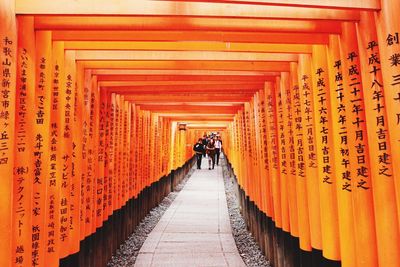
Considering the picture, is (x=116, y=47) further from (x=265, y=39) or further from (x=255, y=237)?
(x=255, y=237)

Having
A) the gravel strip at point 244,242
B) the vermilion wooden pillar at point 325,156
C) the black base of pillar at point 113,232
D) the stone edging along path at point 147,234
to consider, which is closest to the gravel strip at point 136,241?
the stone edging along path at point 147,234

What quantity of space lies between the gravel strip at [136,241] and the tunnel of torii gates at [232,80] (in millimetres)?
1613

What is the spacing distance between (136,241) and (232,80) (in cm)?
463

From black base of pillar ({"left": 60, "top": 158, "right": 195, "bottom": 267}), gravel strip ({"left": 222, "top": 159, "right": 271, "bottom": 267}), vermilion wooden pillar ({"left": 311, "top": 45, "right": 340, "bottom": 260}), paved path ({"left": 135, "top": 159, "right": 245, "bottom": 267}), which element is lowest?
gravel strip ({"left": 222, "top": 159, "right": 271, "bottom": 267})

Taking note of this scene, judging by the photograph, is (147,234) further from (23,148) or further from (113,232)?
(23,148)

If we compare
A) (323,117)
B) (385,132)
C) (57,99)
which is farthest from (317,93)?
(57,99)

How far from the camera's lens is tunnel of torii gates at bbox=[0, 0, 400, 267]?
2.50 metres

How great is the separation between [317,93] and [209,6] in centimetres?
143

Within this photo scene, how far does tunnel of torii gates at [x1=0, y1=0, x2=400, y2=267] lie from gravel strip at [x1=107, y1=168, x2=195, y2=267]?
161cm

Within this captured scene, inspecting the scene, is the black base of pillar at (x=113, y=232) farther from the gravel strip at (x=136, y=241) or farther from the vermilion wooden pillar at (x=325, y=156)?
the vermilion wooden pillar at (x=325, y=156)

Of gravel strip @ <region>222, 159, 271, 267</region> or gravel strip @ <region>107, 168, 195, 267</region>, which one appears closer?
gravel strip @ <region>222, 159, 271, 267</region>

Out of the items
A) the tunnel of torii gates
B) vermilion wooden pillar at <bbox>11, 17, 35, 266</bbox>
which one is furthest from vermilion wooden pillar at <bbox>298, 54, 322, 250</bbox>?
vermilion wooden pillar at <bbox>11, 17, 35, 266</bbox>

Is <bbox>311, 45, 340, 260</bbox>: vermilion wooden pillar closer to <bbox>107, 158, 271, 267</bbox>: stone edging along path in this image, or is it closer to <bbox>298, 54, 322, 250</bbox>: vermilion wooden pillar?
<bbox>298, 54, 322, 250</bbox>: vermilion wooden pillar

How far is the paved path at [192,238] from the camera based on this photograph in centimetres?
638
